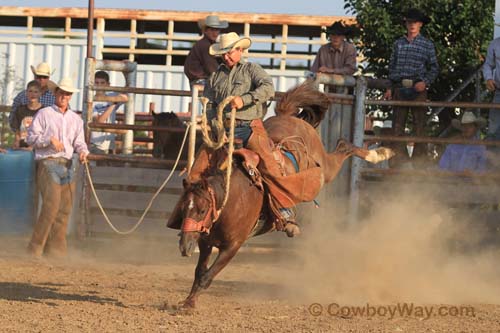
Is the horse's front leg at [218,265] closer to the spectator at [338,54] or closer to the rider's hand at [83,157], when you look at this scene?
the rider's hand at [83,157]

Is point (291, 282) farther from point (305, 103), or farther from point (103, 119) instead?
point (103, 119)

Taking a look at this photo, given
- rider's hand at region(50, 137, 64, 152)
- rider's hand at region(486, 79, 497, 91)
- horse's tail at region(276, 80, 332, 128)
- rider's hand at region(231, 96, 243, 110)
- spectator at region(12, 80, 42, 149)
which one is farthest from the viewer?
spectator at region(12, 80, 42, 149)

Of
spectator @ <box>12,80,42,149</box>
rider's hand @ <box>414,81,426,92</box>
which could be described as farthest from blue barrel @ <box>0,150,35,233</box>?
rider's hand @ <box>414,81,426,92</box>

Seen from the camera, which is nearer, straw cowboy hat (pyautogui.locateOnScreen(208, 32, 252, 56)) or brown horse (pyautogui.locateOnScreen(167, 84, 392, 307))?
brown horse (pyautogui.locateOnScreen(167, 84, 392, 307))

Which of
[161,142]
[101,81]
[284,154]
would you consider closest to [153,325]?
[284,154]

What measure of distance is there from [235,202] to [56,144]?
316 centimetres

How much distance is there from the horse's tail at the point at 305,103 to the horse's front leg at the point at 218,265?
2044 millimetres

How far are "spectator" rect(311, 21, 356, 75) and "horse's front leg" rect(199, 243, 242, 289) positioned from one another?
13.6 feet

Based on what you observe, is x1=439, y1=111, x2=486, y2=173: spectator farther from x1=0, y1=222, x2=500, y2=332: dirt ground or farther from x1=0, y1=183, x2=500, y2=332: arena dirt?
x1=0, y1=222, x2=500, y2=332: dirt ground

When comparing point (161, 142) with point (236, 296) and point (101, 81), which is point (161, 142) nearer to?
point (101, 81)

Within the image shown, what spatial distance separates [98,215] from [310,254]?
247 cm

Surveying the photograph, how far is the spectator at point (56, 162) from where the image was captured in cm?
1015

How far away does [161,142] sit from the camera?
11508 mm

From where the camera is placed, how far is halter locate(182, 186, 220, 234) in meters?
6.95
